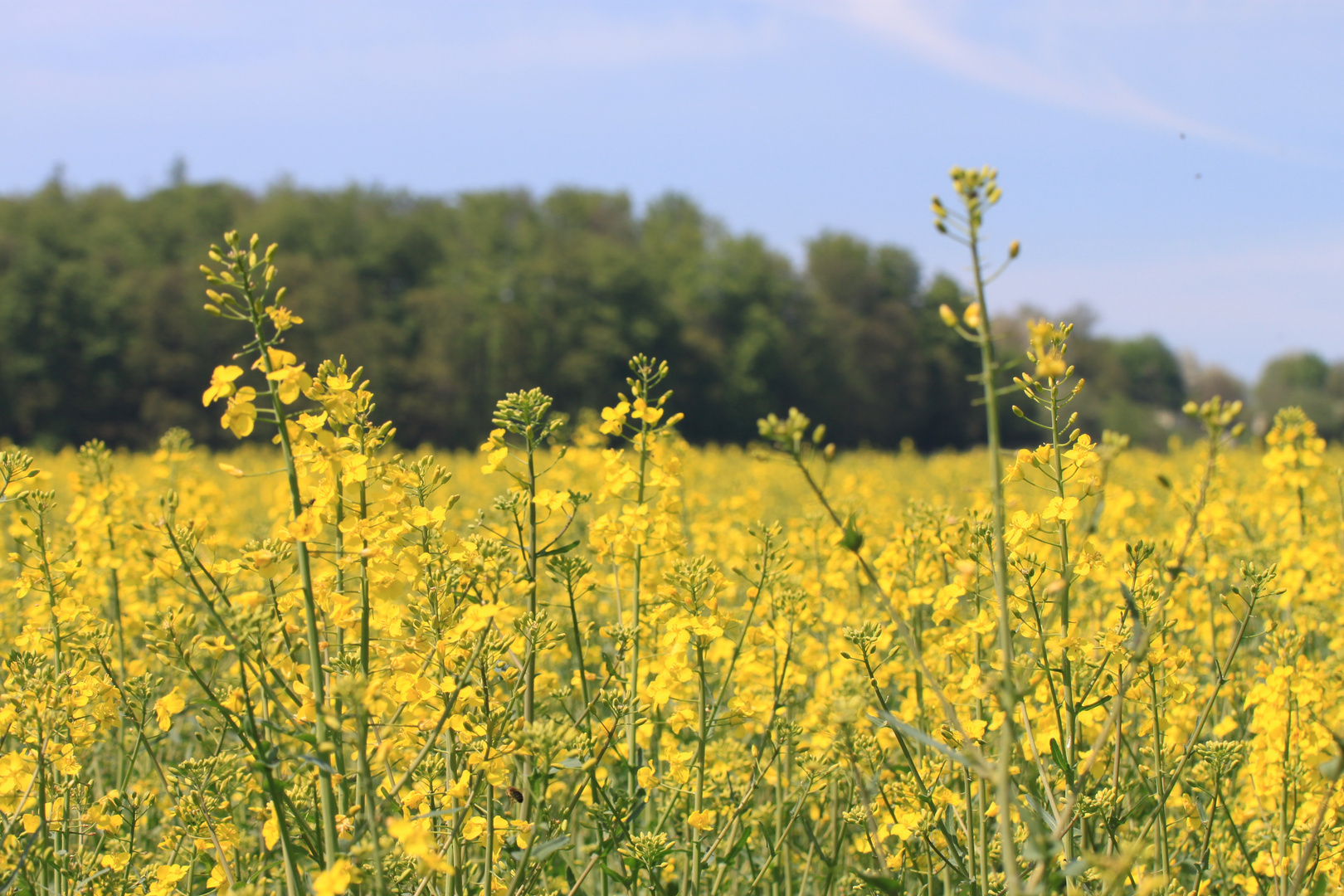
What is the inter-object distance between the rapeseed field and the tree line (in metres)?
24.6

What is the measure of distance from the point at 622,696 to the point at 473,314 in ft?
121

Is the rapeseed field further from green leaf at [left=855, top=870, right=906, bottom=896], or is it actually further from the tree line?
the tree line

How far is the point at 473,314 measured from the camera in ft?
124

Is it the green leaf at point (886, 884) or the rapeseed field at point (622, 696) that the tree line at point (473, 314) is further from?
the green leaf at point (886, 884)

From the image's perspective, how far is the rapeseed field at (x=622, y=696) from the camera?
5.62ft

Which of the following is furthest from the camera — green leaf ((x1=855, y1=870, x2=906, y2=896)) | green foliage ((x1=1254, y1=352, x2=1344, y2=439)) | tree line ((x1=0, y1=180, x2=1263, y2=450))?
green foliage ((x1=1254, y1=352, x2=1344, y2=439))

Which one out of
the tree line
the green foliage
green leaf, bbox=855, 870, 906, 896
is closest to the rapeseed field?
green leaf, bbox=855, 870, 906, 896

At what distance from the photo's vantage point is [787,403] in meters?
44.0

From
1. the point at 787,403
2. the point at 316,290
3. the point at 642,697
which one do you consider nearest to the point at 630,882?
the point at 642,697

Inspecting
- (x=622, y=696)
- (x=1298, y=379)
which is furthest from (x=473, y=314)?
(x=1298, y=379)

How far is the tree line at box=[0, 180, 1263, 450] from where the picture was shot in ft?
108

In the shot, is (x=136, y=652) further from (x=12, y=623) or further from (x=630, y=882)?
(x=630, y=882)

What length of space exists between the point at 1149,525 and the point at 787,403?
123ft

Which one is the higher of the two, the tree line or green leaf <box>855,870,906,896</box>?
the tree line
